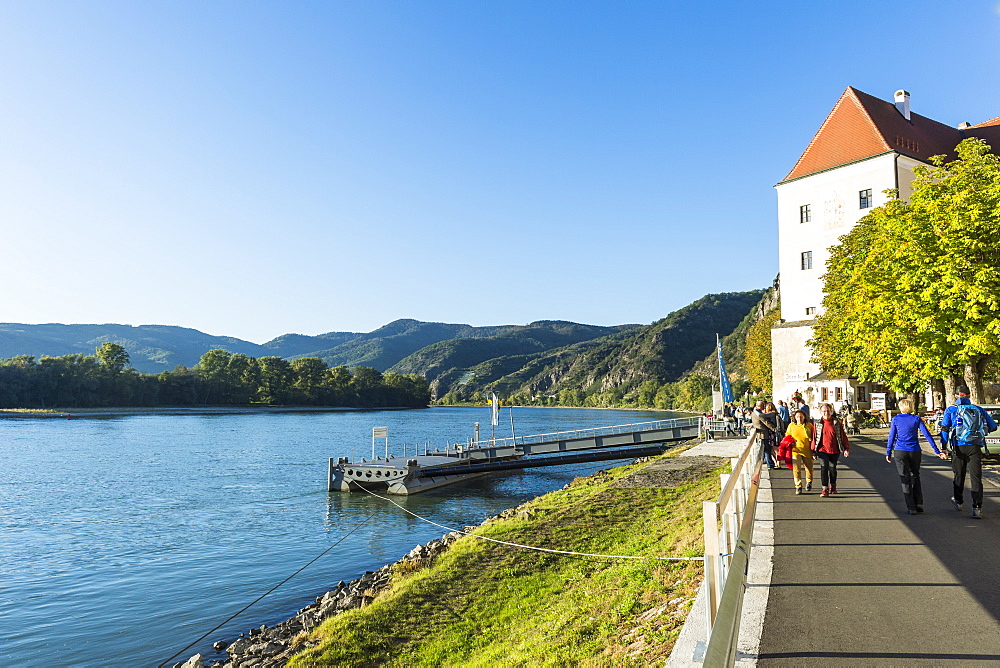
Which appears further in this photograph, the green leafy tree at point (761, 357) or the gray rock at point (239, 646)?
the green leafy tree at point (761, 357)

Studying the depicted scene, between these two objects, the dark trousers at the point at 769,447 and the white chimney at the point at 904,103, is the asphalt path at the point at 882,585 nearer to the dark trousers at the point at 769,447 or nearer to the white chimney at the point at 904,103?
the dark trousers at the point at 769,447

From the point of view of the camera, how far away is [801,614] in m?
6.66

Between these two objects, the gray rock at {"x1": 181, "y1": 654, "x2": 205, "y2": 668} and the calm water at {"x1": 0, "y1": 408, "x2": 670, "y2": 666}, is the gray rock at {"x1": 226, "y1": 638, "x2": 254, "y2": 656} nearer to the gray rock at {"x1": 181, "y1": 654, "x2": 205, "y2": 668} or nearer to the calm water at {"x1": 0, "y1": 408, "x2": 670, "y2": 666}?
the gray rock at {"x1": 181, "y1": 654, "x2": 205, "y2": 668}

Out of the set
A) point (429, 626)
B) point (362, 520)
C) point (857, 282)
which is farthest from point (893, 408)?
point (429, 626)

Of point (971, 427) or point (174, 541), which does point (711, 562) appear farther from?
point (174, 541)

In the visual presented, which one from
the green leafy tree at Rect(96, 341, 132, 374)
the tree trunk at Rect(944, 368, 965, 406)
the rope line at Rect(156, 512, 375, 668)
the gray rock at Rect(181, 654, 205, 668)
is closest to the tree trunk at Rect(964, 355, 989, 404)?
the tree trunk at Rect(944, 368, 965, 406)

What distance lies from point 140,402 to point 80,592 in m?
154

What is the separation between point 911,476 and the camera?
38.5ft

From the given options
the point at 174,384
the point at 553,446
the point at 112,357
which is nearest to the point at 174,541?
the point at 553,446

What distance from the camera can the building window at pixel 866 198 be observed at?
158 feet

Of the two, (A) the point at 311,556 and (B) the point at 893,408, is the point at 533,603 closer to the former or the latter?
(A) the point at 311,556

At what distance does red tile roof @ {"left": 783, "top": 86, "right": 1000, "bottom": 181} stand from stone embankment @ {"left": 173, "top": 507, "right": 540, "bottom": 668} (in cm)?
4498

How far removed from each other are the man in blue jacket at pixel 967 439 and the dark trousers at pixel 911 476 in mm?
616

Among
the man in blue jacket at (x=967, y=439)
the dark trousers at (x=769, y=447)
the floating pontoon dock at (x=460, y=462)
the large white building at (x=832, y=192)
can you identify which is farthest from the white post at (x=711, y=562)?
the large white building at (x=832, y=192)
